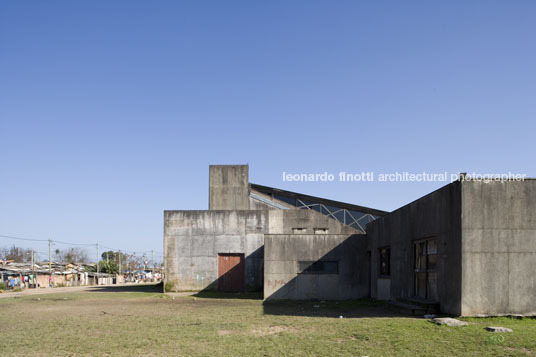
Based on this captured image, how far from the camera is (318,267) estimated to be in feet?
73.4

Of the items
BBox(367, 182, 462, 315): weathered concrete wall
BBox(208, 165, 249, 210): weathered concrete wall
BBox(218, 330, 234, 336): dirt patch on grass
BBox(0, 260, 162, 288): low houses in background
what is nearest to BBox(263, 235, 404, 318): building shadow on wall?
BBox(367, 182, 462, 315): weathered concrete wall

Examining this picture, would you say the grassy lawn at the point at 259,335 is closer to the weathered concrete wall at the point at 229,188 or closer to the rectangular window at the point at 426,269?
the rectangular window at the point at 426,269

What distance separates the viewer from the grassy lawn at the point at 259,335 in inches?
342

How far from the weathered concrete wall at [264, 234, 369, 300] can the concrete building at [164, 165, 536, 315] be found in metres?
0.05

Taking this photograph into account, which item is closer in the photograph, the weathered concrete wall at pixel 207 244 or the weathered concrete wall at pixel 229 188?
the weathered concrete wall at pixel 207 244

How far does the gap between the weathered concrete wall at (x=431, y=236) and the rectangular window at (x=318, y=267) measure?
91.0 inches

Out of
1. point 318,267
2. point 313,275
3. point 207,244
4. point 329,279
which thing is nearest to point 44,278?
point 207,244

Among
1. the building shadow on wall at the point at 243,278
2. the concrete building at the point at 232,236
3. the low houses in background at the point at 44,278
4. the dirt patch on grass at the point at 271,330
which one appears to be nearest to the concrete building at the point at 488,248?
the dirt patch on grass at the point at 271,330

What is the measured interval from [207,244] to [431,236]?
16159 mm

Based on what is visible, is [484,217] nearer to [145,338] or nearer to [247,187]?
[145,338]

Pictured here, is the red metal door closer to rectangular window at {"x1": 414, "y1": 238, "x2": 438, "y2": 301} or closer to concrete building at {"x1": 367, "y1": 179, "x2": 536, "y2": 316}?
rectangular window at {"x1": 414, "y1": 238, "x2": 438, "y2": 301}

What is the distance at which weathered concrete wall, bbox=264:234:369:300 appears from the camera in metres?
22.2

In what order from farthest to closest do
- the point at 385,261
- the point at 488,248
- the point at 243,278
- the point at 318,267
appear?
1. the point at 243,278
2. the point at 318,267
3. the point at 385,261
4. the point at 488,248

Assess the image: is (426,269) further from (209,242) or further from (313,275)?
(209,242)
